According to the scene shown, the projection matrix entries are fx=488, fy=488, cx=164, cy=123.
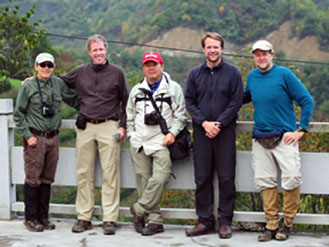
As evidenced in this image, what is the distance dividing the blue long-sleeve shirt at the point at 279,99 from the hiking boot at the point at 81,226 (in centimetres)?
186

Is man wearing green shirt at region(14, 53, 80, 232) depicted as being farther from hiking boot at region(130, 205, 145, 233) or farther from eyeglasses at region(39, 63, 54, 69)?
hiking boot at region(130, 205, 145, 233)

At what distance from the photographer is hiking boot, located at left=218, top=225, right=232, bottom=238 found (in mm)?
4305

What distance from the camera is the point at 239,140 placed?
1262 centimetres

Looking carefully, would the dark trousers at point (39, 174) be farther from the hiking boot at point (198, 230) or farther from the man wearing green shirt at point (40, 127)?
the hiking boot at point (198, 230)

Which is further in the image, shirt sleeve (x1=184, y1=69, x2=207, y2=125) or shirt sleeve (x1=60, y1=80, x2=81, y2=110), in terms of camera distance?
shirt sleeve (x1=60, y1=80, x2=81, y2=110)

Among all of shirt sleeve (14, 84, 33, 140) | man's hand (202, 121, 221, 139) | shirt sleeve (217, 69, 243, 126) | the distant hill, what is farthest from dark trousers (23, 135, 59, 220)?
the distant hill

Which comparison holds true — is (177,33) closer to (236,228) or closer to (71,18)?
(71,18)

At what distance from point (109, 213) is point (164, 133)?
0.93m

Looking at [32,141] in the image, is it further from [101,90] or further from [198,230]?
[198,230]

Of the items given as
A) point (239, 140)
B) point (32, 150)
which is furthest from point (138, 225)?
point (239, 140)

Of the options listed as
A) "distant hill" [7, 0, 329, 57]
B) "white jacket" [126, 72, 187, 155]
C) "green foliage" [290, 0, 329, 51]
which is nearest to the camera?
"white jacket" [126, 72, 187, 155]

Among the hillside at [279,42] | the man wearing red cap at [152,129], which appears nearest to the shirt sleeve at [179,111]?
the man wearing red cap at [152,129]

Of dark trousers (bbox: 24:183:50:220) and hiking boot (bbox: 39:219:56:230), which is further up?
dark trousers (bbox: 24:183:50:220)

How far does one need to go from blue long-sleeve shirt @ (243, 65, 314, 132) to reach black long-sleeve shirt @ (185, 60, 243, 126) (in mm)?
173
